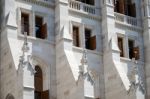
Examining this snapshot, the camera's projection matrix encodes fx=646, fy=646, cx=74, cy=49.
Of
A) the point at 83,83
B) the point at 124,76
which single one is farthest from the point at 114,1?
the point at 83,83

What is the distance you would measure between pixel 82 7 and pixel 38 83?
7.23 meters

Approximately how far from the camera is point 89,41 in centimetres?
4666

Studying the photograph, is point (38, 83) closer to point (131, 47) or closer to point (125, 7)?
point (131, 47)

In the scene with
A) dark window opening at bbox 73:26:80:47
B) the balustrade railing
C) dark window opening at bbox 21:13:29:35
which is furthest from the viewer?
the balustrade railing

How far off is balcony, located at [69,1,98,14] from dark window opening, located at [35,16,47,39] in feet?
9.15

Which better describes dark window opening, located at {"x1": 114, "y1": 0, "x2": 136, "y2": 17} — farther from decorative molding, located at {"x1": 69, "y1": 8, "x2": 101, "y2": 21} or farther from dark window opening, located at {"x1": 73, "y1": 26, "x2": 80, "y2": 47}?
dark window opening, located at {"x1": 73, "y1": 26, "x2": 80, "y2": 47}

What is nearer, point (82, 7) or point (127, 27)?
point (82, 7)

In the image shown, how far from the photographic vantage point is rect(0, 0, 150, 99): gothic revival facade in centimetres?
4081

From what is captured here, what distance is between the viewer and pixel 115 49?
4597 centimetres

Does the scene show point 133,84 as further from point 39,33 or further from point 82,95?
point 39,33

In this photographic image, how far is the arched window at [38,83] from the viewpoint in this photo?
1672 inches

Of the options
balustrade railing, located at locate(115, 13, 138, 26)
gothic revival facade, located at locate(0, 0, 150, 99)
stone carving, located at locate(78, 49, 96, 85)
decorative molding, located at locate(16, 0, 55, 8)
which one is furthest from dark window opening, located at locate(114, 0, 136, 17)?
stone carving, located at locate(78, 49, 96, 85)

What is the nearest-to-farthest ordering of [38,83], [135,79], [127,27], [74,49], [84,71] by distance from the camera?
1. [84,71]
2. [38,83]
3. [135,79]
4. [74,49]
5. [127,27]

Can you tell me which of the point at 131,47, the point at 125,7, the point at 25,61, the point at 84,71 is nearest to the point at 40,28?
the point at 84,71
